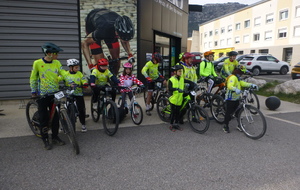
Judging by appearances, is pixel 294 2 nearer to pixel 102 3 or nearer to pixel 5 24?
pixel 102 3

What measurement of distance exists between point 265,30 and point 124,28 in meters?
34.4

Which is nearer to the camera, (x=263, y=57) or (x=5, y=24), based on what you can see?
(x=5, y=24)

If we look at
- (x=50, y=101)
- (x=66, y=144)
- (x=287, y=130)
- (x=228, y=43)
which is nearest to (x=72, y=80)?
(x=50, y=101)

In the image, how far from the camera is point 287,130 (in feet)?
16.9

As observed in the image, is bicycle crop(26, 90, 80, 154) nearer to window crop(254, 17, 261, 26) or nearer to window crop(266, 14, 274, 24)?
window crop(266, 14, 274, 24)

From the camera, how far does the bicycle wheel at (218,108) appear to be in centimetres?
572

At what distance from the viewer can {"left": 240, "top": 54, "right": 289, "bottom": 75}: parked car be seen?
18.8m

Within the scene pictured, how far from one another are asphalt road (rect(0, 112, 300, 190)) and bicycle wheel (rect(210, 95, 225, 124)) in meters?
0.84

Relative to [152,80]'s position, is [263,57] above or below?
above

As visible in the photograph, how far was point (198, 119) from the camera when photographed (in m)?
4.97

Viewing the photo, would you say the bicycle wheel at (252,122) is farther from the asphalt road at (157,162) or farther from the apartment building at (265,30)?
the apartment building at (265,30)

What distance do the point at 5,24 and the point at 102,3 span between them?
3522mm

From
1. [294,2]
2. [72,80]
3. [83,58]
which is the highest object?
[294,2]

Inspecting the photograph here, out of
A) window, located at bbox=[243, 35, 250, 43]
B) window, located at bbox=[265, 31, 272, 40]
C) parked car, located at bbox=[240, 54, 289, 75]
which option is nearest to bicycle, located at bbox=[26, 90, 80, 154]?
parked car, located at bbox=[240, 54, 289, 75]
